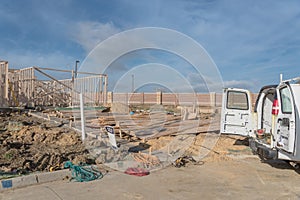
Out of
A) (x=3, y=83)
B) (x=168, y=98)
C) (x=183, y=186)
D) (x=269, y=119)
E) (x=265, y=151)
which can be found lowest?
(x=183, y=186)

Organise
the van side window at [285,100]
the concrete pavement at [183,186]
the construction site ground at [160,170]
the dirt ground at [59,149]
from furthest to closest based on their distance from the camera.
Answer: the dirt ground at [59,149]
the van side window at [285,100]
the construction site ground at [160,170]
the concrete pavement at [183,186]

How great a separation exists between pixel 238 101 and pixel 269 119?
0.97m

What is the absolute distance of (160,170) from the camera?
6.06 meters

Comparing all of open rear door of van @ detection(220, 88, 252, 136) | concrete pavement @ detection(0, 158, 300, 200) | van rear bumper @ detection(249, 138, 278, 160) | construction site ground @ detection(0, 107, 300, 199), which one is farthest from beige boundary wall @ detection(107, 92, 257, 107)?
concrete pavement @ detection(0, 158, 300, 200)

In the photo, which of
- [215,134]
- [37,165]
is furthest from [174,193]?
[215,134]

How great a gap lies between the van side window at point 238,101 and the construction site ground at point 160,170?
1466mm

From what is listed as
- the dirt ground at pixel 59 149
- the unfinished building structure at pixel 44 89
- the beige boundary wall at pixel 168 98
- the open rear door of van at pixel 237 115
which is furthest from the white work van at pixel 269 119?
the beige boundary wall at pixel 168 98

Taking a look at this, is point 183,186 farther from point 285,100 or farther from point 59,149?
point 59,149

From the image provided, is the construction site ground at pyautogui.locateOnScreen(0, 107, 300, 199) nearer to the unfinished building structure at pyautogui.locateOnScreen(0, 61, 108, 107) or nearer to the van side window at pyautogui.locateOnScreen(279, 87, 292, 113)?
the van side window at pyautogui.locateOnScreen(279, 87, 292, 113)

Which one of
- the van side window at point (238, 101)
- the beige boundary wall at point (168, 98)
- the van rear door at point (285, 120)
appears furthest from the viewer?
the beige boundary wall at point (168, 98)

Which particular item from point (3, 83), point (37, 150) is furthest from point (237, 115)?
point (3, 83)

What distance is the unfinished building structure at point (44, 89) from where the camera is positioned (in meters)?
18.4

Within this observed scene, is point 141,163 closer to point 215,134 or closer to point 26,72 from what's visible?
point 215,134

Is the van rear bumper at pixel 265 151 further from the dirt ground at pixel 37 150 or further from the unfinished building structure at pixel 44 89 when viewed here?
the unfinished building structure at pixel 44 89
